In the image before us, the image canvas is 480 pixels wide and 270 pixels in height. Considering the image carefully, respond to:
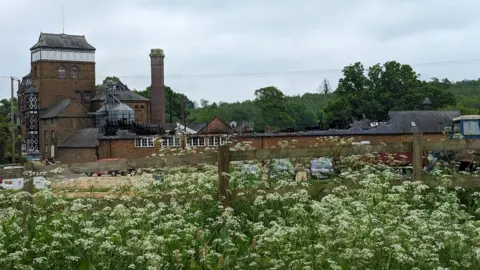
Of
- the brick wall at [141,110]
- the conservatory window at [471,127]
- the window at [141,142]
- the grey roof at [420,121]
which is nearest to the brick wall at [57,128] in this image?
the brick wall at [141,110]

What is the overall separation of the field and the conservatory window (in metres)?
20.2

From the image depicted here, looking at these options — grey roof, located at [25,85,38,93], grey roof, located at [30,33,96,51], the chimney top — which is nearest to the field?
the chimney top

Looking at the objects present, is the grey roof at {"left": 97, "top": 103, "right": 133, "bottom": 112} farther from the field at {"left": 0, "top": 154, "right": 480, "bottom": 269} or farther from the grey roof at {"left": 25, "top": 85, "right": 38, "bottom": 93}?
the field at {"left": 0, "top": 154, "right": 480, "bottom": 269}

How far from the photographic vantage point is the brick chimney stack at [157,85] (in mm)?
89188

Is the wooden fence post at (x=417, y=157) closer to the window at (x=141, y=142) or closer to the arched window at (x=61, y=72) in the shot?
the window at (x=141, y=142)

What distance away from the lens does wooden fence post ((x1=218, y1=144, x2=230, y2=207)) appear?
8.85 metres

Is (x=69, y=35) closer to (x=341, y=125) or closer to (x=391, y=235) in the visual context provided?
(x=341, y=125)

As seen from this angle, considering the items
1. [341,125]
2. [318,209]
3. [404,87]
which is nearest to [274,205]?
[318,209]

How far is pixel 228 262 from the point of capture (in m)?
5.96

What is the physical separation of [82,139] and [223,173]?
71.5 m

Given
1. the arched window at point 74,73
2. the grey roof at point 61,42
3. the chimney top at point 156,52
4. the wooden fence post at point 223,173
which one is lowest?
the wooden fence post at point 223,173

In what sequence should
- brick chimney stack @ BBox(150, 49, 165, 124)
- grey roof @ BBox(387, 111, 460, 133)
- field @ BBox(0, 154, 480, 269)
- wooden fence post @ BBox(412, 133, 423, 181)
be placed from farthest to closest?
brick chimney stack @ BBox(150, 49, 165, 124) < grey roof @ BBox(387, 111, 460, 133) < wooden fence post @ BBox(412, 133, 423, 181) < field @ BBox(0, 154, 480, 269)

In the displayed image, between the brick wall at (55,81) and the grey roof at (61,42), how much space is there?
2.65 meters

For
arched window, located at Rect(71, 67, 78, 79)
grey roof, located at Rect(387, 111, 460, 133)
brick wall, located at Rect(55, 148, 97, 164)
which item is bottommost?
brick wall, located at Rect(55, 148, 97, 164)
